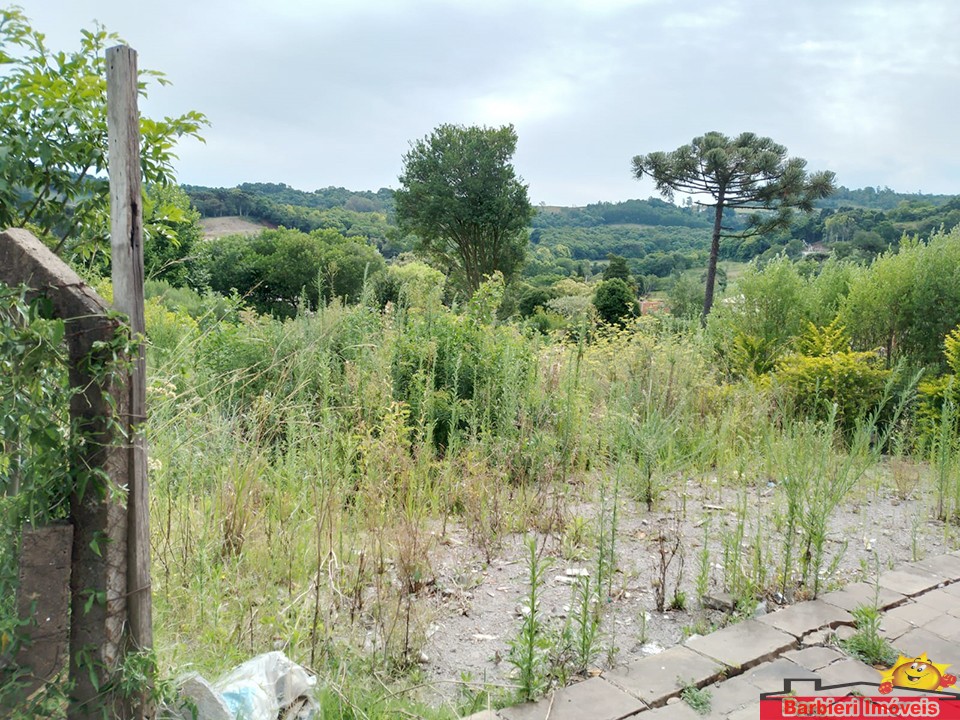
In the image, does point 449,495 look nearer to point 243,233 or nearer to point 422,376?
point 422,376

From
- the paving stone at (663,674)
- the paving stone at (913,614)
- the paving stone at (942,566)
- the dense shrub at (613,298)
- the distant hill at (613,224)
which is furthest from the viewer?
the distant hill at (613,224)

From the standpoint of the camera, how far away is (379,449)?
3213 mm

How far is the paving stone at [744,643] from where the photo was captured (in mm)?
2262

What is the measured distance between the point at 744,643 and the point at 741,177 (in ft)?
73.7

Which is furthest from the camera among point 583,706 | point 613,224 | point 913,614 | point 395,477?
point 613,224

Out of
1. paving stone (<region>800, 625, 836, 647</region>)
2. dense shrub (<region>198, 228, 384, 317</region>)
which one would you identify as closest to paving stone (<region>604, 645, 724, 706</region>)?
paving stone (<region>800, 625, 836, 647</region>)

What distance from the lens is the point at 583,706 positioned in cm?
197

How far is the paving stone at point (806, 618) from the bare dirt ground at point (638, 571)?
0.13 metres

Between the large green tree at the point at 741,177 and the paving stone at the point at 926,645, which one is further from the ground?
the large green tree at the point at 741,177

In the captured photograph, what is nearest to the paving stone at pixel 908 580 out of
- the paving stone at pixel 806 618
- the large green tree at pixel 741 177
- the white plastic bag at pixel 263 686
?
the paving stone at pixel 806 618

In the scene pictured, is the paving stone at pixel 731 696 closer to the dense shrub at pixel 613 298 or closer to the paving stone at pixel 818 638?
the paving stone at pixel 818 638

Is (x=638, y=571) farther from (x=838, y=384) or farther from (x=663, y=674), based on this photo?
(x=838, y=384)

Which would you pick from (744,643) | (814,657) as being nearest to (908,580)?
(814,657)

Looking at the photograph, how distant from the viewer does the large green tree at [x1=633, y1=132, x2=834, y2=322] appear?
21.7m
